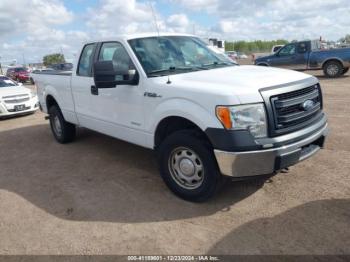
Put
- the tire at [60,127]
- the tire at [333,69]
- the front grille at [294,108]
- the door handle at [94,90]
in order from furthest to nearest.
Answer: the tire at [333,69]
the tire at [60,127]
the door handle at [94,90]
the front grille at [294,108]

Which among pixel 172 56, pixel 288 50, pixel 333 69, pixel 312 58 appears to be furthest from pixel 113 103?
pixel 288 50

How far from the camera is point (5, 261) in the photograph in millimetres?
3221

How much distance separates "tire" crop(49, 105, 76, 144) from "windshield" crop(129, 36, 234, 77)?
9.51 ft

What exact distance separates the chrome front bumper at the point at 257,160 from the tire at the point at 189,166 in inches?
7.6

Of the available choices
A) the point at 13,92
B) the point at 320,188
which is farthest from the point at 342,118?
the point at 13,92

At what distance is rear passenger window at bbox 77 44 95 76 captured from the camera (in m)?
5.59

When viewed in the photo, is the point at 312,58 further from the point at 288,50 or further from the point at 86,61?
the point at 86,61

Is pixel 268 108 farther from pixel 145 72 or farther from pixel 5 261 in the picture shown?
pixel 5 261

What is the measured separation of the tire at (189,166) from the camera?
376 centimetres

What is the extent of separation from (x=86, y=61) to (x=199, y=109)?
283 cm

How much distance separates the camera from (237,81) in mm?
3742

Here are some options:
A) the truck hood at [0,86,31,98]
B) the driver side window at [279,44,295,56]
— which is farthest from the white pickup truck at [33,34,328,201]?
the driver side window at [279,44,295,56]

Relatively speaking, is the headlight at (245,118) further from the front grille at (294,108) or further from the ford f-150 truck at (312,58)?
the ford f-150 truck at (312,58)

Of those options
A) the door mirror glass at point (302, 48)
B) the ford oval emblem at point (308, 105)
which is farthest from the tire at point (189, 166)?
the door mirror glass at point (302, 48)
